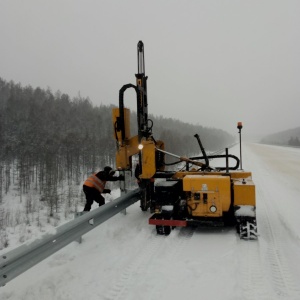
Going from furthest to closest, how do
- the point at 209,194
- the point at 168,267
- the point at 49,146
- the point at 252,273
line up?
the point at 49,146 → the point at 209,194 → the point at 168,267 → the point at 252,273

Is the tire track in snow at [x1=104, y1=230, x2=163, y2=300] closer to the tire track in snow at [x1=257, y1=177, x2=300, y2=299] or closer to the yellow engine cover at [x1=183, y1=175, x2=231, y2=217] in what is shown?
the yellow engine cover at [x1=183, y1=175, x2=231, y2=217]

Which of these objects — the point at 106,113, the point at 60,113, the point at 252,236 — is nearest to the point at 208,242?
the point at 252,236

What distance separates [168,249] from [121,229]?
1.49 meters

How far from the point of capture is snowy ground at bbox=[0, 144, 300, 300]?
3.61 meters

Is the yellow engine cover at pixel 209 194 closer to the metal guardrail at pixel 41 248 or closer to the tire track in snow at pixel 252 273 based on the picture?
the tire track in snow at pixel 252 273

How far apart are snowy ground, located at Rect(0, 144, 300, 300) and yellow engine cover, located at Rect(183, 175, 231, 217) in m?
0.49

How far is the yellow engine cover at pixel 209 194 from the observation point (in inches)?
226

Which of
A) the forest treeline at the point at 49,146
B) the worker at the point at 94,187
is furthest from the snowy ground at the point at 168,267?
the forest treeline at the point at 49,146

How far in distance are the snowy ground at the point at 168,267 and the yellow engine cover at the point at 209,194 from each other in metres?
0.49

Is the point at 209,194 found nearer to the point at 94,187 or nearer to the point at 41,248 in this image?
the point at 94,187

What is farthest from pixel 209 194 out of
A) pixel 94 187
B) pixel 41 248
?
pixel 41 248

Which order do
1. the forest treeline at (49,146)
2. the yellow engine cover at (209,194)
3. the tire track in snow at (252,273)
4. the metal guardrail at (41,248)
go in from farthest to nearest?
the forest treeline at (49,146) → the yellow engine cover at (209,194) → the tire track in snow at (252,273) → the metal guardrail at (41,248)

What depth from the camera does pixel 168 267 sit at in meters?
4.32

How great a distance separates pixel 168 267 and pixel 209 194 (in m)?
1.92
